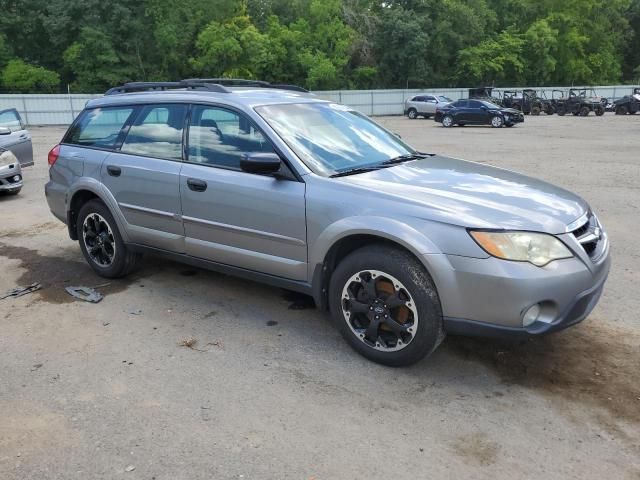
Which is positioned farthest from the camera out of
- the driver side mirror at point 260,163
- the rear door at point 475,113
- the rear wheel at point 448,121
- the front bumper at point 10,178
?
the rear wheel at point 448,121

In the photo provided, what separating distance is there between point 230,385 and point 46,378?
1.21 m

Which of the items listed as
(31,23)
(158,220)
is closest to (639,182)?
(158,220)

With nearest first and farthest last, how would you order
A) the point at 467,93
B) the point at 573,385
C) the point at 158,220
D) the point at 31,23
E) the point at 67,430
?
the point at 67,430
the point at 573,385
the point at 158,220
the point at 31,23
the point at 467,93

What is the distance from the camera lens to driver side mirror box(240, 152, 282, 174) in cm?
398

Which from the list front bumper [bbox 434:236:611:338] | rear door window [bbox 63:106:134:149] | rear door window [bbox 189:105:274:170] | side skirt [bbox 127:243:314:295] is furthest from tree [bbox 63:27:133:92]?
front bumper [bbox 434:236:611:338]

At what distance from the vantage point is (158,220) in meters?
4.97

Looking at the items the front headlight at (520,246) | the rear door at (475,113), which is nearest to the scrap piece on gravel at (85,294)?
the front headlight at (520,246)

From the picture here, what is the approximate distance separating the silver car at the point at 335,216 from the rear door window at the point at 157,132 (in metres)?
0.01

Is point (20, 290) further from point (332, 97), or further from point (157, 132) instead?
point (332, 97)

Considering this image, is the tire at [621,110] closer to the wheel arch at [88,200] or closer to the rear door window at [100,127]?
the rear door window at [100,127]

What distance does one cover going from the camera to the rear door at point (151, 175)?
4848mm

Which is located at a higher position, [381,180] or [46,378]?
[381,180]

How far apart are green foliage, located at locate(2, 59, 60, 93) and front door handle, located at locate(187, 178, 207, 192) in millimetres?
42591

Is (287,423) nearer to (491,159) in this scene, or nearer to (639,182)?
(639,182)
